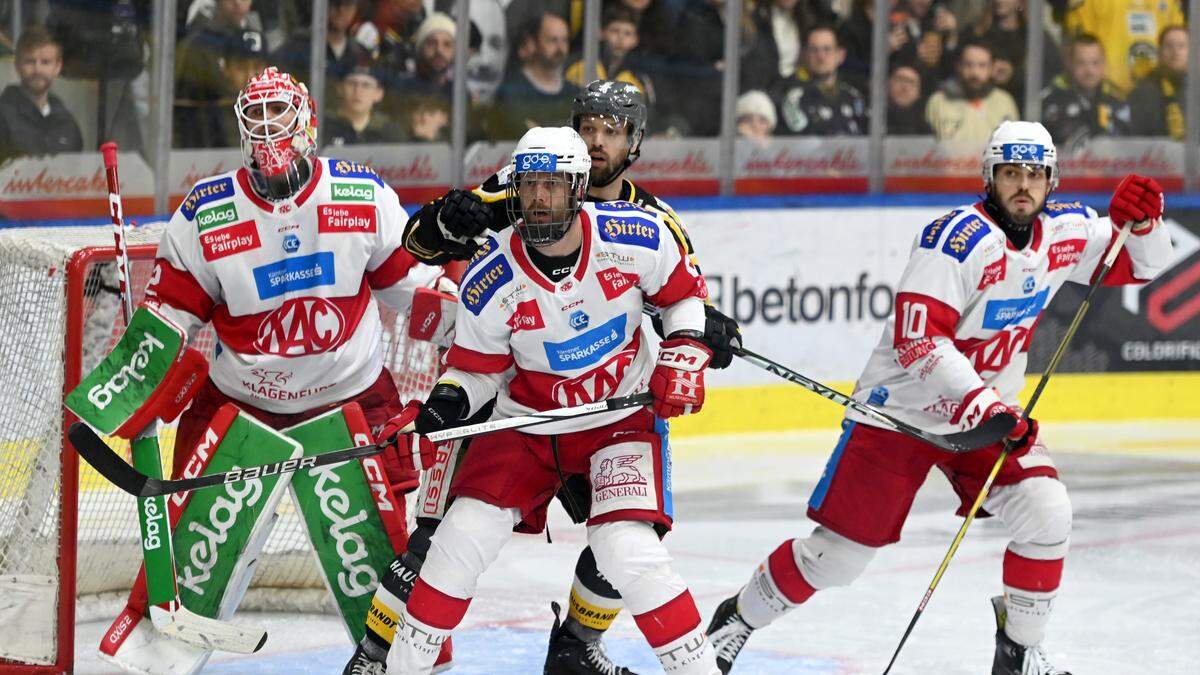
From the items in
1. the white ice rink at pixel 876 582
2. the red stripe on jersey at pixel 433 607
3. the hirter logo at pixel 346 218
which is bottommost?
the white ice rink at pixel 876 582

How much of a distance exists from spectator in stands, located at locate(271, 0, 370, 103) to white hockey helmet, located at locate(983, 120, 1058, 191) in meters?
3.34

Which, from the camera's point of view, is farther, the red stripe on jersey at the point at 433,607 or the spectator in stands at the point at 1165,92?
the spectator in stands at the point at 1165,92

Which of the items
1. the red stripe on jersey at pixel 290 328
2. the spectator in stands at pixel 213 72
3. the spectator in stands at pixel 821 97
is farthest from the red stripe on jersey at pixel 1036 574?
the spectator in stands at pixel 821 97

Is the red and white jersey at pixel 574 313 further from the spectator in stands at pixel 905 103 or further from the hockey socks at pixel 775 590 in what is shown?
the spectator in stands at pixel 905 103

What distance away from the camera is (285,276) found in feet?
11.5

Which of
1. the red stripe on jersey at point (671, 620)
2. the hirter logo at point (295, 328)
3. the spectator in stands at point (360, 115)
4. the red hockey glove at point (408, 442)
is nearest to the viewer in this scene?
the red stripe on jersey at point (671, 620)

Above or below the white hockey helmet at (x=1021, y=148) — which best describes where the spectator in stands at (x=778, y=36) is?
above

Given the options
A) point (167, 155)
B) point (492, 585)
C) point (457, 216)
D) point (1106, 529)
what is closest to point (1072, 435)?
point (1106, 529)

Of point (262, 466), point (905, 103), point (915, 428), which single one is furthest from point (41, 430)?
point (905, 103)

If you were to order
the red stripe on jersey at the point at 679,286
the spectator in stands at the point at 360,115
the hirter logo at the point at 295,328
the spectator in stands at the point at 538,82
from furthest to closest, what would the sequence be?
the spectator in stands at the point at 538,82 < the spectator in stands at the point at 360,115 < the hirter logo at the point at 295,328 < the red stripe on jersey at the point at 679,286

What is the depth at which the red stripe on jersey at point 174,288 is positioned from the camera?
348 centimetres

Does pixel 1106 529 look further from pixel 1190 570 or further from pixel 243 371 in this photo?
pixel 243 371

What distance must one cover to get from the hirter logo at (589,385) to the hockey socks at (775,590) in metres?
0.64

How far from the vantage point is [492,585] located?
15.6 feet
